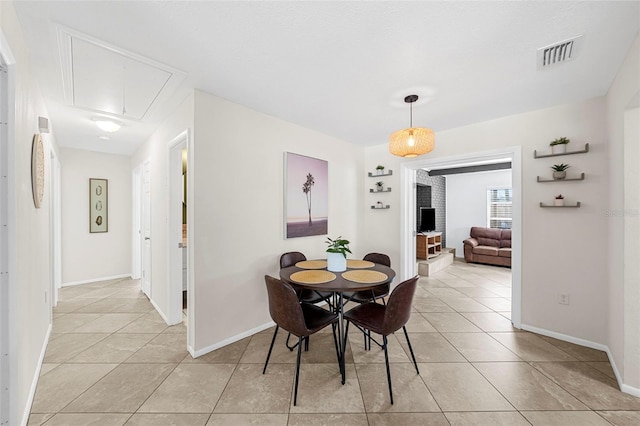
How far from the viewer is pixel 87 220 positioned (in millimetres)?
4594

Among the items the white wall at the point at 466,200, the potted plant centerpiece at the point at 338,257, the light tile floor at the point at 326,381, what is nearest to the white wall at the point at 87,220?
the light tile floor at the point at 326,381

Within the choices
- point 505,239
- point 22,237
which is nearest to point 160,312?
point 22,237

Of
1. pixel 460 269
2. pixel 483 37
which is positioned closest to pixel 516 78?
pixel 483 37

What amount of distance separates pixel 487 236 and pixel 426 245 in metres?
2.02

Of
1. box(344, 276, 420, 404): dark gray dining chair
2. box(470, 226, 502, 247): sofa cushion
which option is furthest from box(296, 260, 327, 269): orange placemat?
box(470, 226, 502, 247): sofa cushion

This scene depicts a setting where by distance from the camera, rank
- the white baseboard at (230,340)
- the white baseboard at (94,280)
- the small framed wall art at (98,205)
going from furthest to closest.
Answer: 1. the small framed wall art at (98,205)
2. the white baseboard at (94,280)
3. the white baseboard at (230,340)

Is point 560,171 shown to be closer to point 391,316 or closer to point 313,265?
point 391,316

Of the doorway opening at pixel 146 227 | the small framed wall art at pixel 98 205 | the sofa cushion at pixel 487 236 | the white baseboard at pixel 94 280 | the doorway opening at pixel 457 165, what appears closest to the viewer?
the doorway opening at pixel 457 165

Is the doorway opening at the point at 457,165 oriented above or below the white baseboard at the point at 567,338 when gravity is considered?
above

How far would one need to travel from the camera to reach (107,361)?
220 centimetres

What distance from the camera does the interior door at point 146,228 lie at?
11.9 ft

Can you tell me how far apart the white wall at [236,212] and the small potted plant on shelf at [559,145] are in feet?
9.04

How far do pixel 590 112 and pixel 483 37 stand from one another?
185 cm

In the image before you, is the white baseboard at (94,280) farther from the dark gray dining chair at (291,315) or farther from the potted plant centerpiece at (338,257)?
the potted plant centerpiece at (338,257)
